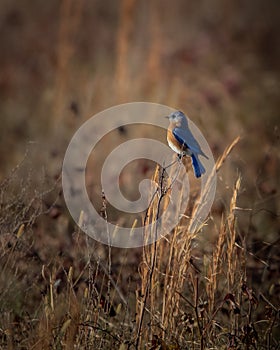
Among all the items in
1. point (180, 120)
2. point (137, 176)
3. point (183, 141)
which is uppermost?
point (137, 176)

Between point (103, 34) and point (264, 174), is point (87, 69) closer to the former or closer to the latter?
point (103, 34)

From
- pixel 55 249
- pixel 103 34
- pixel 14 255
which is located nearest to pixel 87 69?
pixel 103 34

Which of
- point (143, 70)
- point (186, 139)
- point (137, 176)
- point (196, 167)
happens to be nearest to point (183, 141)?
point (186, 139)

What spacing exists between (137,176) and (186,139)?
137 inches

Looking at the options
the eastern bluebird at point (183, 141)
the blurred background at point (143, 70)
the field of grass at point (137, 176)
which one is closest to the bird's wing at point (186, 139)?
the eastern bluebird at point (183, 141)

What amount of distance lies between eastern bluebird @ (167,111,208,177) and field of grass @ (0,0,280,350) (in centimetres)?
14

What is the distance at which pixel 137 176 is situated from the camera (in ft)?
22.6

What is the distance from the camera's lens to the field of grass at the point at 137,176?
3.19m

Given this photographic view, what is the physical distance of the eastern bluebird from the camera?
3377 millimetres

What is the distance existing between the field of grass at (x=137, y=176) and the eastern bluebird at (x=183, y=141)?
14 cm

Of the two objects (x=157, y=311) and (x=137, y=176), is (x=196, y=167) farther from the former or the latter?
(x=137, y=176)

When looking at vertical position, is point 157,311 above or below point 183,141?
below

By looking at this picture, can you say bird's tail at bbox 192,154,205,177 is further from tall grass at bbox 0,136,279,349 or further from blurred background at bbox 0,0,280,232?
blurred background at bbox 0,0,280,232

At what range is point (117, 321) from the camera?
11.9ft
